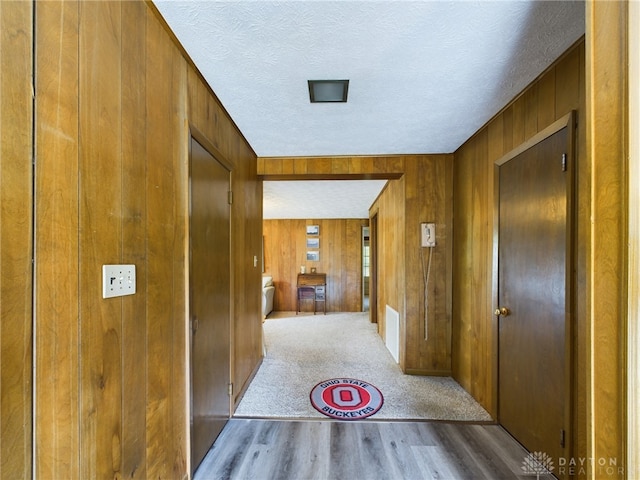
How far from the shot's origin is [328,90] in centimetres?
158

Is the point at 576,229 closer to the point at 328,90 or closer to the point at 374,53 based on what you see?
the point at 374,53

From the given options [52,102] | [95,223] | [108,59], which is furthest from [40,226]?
[108,59]

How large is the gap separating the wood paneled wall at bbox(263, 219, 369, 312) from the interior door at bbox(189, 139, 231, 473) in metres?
4.19

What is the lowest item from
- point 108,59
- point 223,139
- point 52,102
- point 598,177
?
point 598,177

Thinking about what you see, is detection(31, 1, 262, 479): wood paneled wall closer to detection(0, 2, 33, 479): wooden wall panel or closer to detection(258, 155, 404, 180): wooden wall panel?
detection(0, 2, 33, 479): wooden wall panel

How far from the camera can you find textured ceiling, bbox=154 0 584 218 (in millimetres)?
1070

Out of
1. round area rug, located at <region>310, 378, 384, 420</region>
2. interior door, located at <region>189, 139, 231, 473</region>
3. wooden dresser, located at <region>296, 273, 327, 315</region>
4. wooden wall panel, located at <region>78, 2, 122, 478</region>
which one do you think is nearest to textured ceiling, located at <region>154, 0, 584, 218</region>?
wooden wall panel, located at <region>78, 2, 122, 478</region>

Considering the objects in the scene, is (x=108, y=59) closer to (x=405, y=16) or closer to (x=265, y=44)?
(x=265, y=44)

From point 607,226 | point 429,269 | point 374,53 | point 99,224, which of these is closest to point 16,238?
point 99,224

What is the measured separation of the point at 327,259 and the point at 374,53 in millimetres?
5069

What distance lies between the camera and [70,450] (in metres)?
0.75

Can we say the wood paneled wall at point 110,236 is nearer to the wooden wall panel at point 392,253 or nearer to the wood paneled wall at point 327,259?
the wooden wall panel at point 392,253

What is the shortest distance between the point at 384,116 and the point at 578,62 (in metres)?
1.02

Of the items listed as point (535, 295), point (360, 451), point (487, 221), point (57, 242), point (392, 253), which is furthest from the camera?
point (392, 253)
